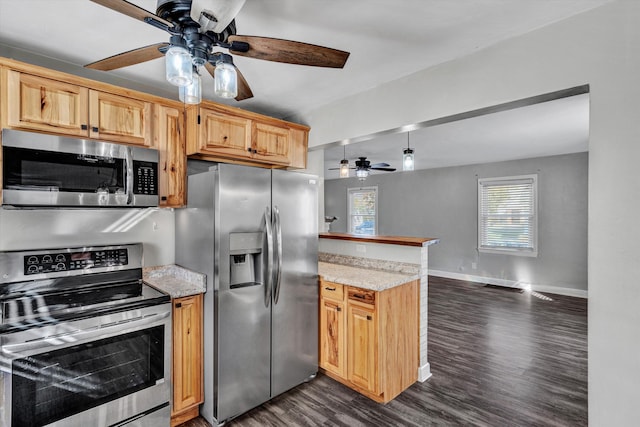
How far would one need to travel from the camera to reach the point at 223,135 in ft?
9.17

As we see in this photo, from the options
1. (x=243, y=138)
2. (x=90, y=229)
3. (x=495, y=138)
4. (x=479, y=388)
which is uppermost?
(x=495, y=138)

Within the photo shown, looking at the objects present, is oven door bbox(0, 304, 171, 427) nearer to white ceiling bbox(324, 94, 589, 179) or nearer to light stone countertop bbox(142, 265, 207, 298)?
light stone countertop bbox(142, 265, 207, 298)

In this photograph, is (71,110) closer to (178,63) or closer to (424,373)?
(178,63)

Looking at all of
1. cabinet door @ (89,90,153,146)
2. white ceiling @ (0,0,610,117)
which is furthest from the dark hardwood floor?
white ceiling @ (0,0,610,117)

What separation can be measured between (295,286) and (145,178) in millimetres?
1451

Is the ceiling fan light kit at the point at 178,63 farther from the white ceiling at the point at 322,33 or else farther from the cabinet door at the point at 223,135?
the cabinet door at the point at 223,135

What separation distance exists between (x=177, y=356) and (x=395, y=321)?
1.66 meters

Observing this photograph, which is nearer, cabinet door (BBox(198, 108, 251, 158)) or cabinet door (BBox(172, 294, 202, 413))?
cabinet door (BBox(172, 294, 202, 413))

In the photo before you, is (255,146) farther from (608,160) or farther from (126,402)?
(608,160)

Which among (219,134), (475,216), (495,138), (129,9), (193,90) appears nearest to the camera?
(129,9)

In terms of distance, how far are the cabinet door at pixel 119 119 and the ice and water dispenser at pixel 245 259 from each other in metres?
1.08

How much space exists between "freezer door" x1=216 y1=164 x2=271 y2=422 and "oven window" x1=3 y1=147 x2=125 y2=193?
0.77 meters

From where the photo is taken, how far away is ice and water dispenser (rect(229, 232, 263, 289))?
91.1 inches

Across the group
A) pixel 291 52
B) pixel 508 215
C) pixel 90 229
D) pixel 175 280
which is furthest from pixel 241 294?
pixel 508 215
